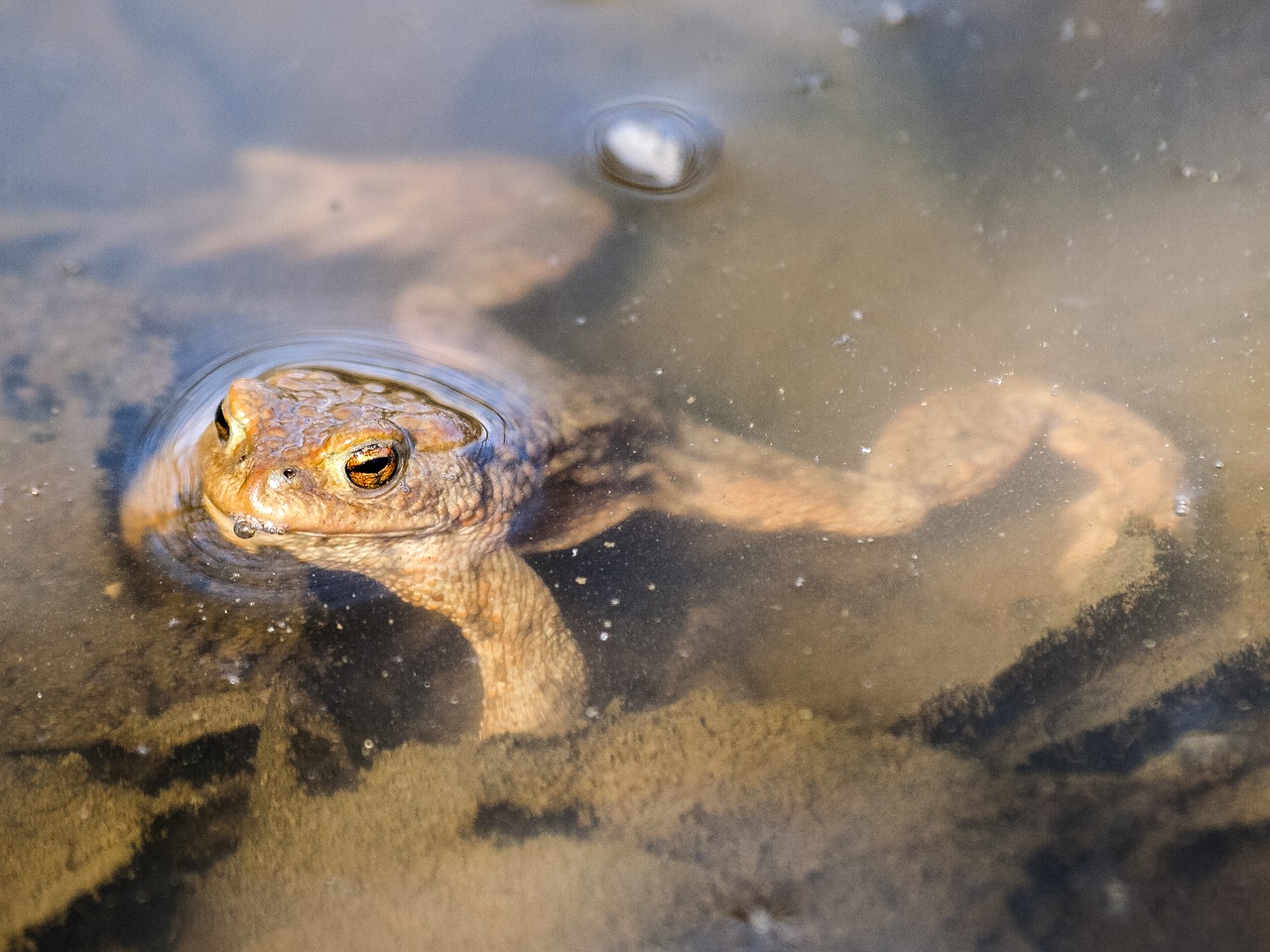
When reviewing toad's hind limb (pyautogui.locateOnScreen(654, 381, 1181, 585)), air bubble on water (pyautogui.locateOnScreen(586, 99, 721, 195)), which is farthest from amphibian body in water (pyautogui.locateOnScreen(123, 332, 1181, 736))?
air bubble on water (pyautogui.locateOnScreen(586, 99, 721, 195))

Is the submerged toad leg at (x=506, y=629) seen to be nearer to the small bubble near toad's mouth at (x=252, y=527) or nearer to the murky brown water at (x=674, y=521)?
the murky brown water at (x=674, y=521)

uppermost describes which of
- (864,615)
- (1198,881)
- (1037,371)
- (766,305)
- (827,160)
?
(827,160)

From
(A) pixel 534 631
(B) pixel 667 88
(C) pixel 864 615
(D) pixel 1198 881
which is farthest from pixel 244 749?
(B) pixel 667 88

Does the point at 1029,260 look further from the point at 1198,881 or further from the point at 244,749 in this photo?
the point at 244,749

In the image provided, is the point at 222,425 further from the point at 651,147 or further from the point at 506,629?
the point at 651,147

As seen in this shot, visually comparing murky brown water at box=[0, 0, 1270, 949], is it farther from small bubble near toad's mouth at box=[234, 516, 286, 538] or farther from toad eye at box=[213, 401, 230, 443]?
toad eye at box=[213, 401, 230, 443]

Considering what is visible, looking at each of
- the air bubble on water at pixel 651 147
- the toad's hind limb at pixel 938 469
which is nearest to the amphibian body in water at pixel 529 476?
the toad's hind limb at pixel 938 469
